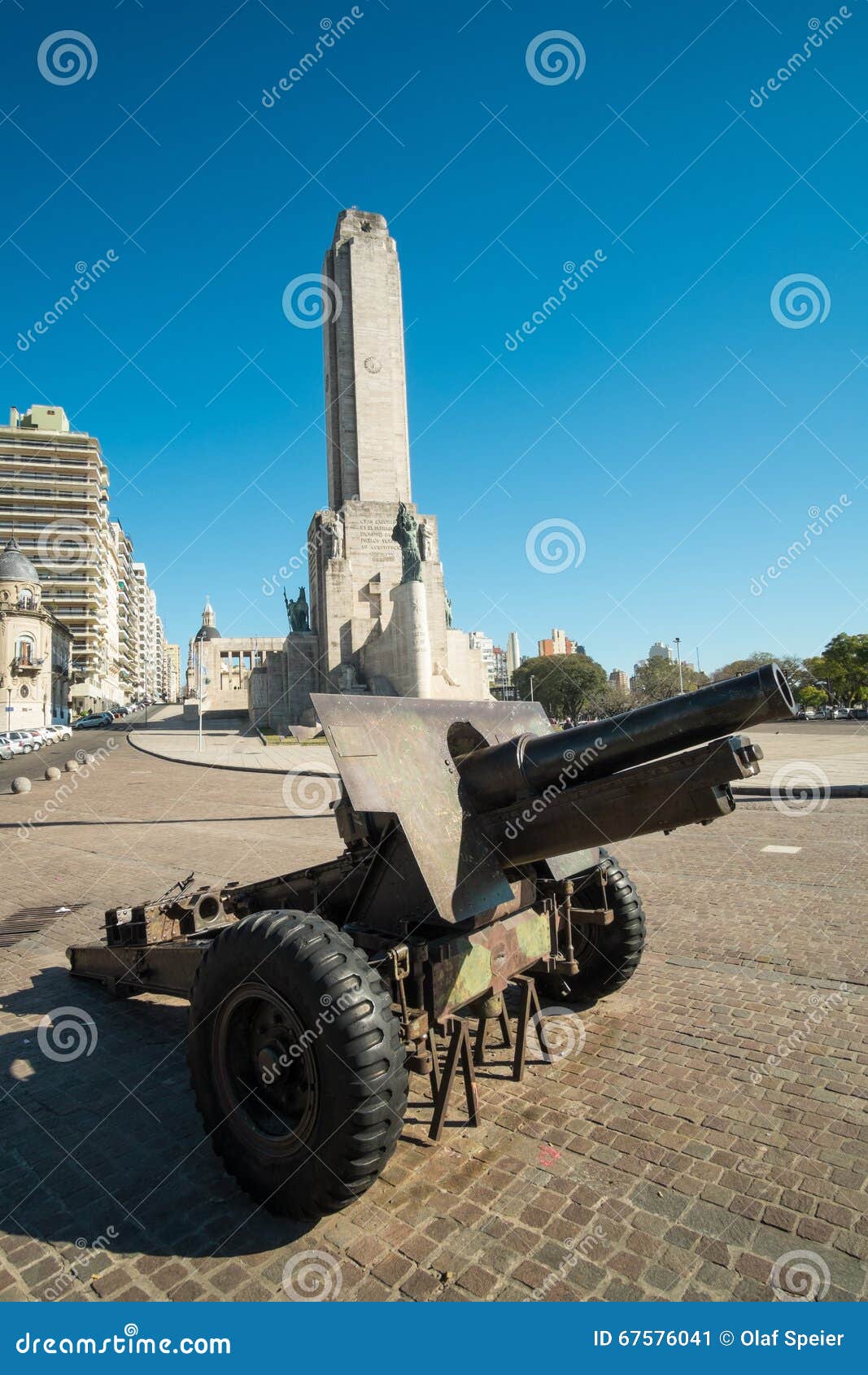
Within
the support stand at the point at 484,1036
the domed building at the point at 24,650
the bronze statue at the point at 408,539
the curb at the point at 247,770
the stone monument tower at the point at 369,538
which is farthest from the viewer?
the domed building at the point at 24,650

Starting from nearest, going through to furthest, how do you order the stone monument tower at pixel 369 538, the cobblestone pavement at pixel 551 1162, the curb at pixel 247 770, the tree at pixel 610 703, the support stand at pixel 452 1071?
1. the cobblestone pavement at pixel 551 1162
2. the support stand at pixel 452 1071
3. the curb at pixel 247 770
4. the stone monument tower at pixel 369 538
5. the tree at pixel 610 703

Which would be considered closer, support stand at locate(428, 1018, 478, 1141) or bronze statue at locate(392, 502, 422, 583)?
support stand at locate(428, 1018, 478, 1141)

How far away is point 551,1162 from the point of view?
3.39 meters

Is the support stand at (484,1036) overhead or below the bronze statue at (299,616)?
below

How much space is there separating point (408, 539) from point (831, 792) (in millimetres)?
29773

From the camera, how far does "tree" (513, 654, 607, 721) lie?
68.2m

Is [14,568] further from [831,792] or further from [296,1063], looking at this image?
[296,1063]

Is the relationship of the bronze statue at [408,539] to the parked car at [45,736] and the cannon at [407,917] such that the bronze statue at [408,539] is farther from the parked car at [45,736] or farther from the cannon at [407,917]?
the cannon at [407,917]

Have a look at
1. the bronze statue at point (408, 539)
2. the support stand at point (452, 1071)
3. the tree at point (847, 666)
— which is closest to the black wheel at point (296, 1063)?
the support stand at point (452, 1071)

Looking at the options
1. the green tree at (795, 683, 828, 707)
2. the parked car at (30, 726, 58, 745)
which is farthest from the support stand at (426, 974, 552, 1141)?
the green tree at (795, 683, 828, 707)

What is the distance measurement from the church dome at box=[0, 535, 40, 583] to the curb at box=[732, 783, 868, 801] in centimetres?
6540

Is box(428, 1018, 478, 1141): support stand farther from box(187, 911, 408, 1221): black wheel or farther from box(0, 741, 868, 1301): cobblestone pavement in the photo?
box(187, 911, 408, 1221): black wheel

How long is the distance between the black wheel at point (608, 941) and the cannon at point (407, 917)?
35cm

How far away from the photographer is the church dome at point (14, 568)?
6380cm
